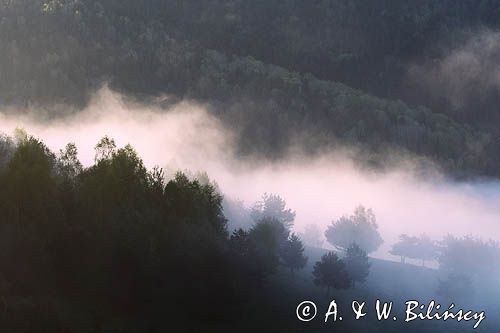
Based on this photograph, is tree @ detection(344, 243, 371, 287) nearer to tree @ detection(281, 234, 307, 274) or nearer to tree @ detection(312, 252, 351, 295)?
tree @ detection(312, 252, 351, 295)

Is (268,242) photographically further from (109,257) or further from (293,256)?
(109,257)

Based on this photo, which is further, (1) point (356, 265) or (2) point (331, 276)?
(1) point (356, 265)

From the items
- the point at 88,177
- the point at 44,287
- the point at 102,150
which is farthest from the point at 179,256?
the point at 102,150

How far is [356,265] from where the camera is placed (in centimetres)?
14512

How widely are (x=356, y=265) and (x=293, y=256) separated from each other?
51.2ft

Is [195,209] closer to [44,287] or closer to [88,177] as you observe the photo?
[88,177]

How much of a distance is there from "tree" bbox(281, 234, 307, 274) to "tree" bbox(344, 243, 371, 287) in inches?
426

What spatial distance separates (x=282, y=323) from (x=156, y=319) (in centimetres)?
2301

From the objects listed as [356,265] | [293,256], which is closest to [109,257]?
[293,256]

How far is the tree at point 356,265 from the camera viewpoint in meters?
141

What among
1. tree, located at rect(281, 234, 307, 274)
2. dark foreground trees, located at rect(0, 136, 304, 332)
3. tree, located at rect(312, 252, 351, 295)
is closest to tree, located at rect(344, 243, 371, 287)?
tree, located at rect(312, 252, 351, 295)

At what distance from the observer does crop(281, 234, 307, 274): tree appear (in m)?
141

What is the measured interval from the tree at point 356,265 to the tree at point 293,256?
35.5 feet

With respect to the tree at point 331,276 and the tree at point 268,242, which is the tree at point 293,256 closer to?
the tree at point 268,242
